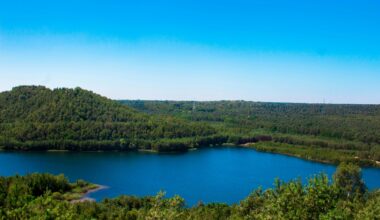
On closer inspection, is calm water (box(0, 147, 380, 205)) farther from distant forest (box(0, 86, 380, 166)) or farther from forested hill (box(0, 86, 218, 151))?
forested hill (box(0, 86, 218, 151))

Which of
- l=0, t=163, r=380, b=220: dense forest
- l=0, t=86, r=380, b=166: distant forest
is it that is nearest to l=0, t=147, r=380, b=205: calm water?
l=0, t=86, r=380, b=166: distant forest

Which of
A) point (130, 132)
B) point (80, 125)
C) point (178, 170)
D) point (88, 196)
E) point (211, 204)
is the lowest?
point (88, 196)

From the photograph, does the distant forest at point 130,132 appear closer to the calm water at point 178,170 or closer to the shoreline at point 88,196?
the calm water at point 178,170

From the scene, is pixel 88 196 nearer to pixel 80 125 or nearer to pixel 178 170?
pixel 178 170

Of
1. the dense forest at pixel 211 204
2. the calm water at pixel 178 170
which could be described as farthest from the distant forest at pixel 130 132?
the dense forest at pixel 211 204

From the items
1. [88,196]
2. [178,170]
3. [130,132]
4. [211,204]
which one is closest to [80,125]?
[130,132]

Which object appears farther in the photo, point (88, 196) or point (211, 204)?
point (88, 196)
